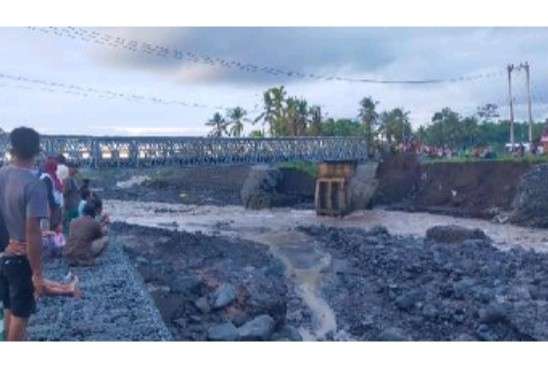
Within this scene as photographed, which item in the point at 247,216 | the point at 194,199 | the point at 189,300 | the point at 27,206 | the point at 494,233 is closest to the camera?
the point at 27,206

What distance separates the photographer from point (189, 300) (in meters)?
12.5

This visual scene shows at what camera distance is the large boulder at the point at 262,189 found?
43406 millimetres

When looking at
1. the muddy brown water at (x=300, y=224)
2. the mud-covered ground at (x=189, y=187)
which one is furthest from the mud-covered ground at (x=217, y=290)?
the mud-covered ground at (x=189, y=187)

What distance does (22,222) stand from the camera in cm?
472

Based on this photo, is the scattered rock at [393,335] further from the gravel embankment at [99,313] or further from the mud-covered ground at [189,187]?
the mud-covered ground at [189,187]

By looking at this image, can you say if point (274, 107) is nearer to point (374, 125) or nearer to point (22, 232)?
point (374, 125)

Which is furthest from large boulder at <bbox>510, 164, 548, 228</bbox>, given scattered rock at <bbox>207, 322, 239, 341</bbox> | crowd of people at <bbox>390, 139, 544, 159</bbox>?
scattered rock at <bbox>207, 322, 239, 341</bbox>

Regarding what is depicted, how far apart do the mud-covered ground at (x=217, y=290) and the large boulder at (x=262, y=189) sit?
67.3 ft

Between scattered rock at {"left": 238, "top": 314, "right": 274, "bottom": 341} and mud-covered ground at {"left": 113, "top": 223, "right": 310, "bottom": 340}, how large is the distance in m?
0.02

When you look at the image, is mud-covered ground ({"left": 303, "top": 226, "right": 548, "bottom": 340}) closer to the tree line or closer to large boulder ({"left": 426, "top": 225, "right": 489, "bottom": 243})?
large boulder ({"left": 426, "top": 225, "right": 489, "bottom": 243})

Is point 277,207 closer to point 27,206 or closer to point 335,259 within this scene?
point 335,259

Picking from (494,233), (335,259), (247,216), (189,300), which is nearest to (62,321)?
(189,300)

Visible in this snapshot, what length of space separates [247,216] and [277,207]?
17.8ft

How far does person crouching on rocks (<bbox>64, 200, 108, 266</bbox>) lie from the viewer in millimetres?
10211
